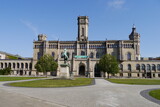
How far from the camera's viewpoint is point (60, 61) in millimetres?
92188

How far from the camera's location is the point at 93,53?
101375mm

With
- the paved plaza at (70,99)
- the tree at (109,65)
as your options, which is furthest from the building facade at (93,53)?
the paved plaza at (70,99)

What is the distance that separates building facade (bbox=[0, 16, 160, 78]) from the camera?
8838 centimetres

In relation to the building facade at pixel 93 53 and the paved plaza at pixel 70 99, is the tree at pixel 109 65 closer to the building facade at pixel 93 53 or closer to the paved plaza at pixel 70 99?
the building facade at pixel 93 53

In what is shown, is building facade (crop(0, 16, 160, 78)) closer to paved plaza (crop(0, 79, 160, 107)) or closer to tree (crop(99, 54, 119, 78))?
tree (crop(99, 54, 119, 78))

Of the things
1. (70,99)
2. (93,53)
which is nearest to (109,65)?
(93,53)

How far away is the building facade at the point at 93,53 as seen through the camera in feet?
290

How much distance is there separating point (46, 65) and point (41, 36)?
48.5m

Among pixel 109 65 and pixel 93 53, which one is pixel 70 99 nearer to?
pixel 109 65

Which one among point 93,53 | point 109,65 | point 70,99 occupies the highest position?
point 93,53

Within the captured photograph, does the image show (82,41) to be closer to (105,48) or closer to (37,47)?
(105,48)

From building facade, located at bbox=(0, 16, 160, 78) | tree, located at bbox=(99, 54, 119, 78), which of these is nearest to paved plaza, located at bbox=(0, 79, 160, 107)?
tree, located at bbox=(99, 54, 119, 78)

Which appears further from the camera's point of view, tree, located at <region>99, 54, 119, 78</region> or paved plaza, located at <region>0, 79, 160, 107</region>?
tree, located at <region>99, 54, 119, 78</region>

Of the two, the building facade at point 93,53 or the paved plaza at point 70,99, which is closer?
the paved plaza at point 70,99
